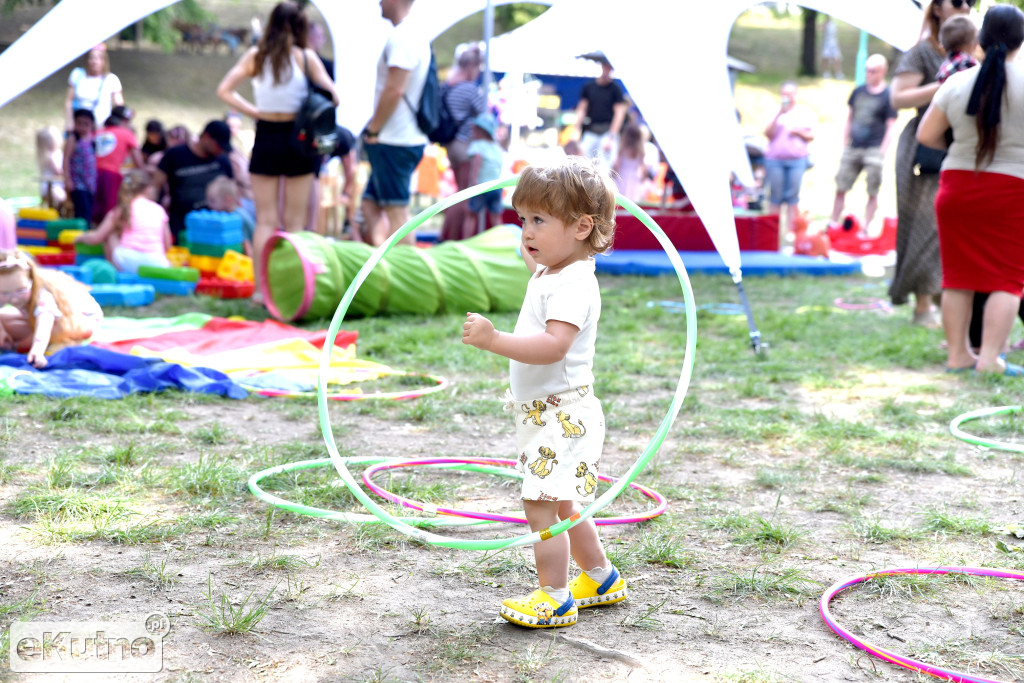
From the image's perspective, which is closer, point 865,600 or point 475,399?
point 865,600

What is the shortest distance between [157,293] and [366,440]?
426 cm

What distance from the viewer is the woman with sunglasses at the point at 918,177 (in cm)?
623

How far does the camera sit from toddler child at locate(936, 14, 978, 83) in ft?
18.7

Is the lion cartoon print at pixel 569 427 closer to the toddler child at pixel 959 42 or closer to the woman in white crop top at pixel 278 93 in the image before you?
the toddler child at pixel 959 42

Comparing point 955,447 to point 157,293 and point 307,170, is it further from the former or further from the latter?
point 157,293

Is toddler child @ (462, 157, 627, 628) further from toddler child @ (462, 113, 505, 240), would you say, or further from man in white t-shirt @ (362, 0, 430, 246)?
toddler child @ (462, 113, 505, 240)

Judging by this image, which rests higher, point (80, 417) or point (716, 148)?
point (716, 148)

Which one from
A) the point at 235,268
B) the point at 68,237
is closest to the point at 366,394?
the point at 235,268

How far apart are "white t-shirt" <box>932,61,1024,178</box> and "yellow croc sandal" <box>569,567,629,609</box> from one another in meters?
3.73

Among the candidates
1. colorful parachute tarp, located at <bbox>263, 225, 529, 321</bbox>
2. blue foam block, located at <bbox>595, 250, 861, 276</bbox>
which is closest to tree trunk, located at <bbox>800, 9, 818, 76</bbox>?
blue foam block, located at <bbox>595, 250, 861, 276</bbox>

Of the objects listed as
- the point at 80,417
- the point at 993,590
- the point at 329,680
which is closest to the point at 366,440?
the point at 80,417

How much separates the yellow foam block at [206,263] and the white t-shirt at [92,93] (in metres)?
3.40

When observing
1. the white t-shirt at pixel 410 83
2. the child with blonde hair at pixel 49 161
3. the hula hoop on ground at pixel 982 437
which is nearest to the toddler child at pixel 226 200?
the white t-shirt at pixel 410 83

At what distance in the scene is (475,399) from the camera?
5133mm
